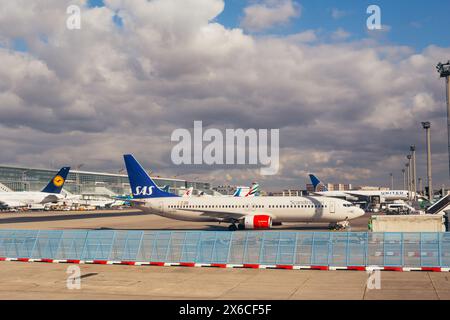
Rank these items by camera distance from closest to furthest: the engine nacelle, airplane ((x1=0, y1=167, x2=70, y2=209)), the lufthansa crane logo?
the engine nacelle → the lufthansa crane logo → airplane ((x1=0, y1=167, x2=70, y2=209))

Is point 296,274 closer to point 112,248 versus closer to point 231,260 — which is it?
point 231,260

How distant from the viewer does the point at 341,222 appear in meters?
52.6

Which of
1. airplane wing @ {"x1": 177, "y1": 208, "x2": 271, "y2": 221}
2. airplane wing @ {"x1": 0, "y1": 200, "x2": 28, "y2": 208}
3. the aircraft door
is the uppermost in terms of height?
the aircraft door

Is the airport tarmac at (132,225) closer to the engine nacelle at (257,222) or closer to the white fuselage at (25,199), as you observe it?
the engine nacelle at (257,222)

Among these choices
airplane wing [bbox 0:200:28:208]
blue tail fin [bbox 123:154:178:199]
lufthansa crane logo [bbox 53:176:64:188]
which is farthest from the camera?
airplane wing [bbox 0:200:28:208]

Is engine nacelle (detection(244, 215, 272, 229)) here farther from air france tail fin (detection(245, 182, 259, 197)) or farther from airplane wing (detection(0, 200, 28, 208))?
airplane wing (detection(0, 200, 28, 208))

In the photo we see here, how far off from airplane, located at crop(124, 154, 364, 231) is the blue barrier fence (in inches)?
792

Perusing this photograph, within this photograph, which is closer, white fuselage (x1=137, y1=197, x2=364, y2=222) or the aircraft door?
the aircraft door

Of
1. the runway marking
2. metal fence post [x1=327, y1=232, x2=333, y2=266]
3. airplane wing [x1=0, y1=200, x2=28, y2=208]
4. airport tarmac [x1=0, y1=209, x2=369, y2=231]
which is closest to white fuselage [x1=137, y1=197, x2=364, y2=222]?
airport tarmac [x1=0, y1=209, x2=369, y2=231]

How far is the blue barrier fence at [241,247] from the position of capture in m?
25.9

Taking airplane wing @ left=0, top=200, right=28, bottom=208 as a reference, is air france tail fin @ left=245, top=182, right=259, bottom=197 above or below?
above

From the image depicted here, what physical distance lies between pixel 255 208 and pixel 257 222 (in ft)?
8.79

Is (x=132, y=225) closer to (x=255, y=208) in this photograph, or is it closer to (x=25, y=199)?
(x=255, y=208)

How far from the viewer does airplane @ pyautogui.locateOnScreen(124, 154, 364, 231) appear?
49.2 meters
